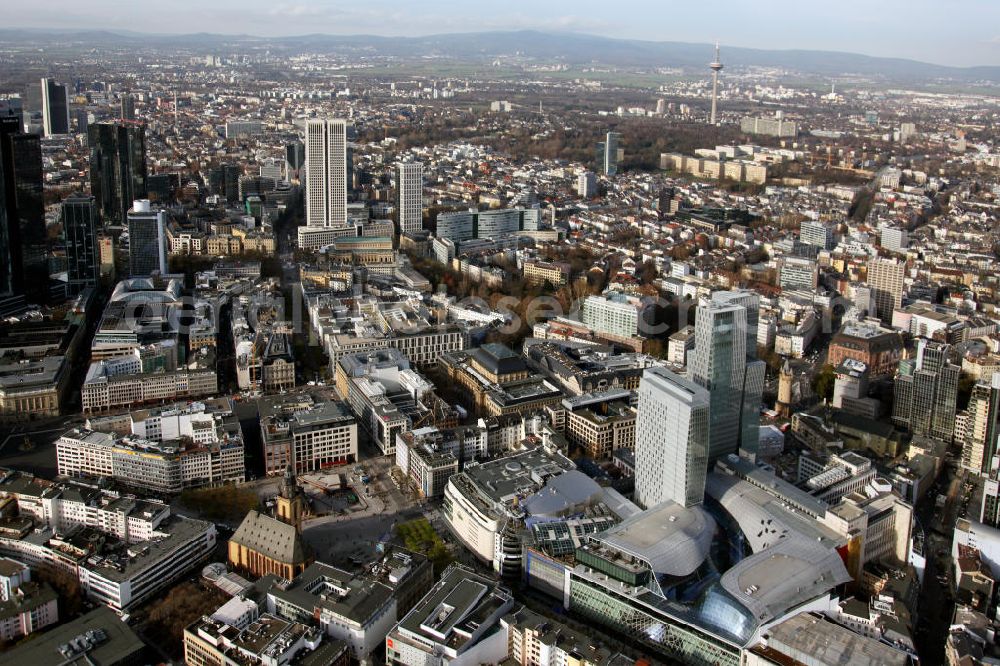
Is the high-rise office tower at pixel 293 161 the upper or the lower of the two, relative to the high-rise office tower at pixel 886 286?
upper

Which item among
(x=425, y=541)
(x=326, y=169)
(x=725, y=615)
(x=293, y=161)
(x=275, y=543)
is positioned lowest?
Answer: (x=425, y=541)

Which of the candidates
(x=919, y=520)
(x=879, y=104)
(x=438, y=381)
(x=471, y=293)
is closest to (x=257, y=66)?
(x=879, y=104)

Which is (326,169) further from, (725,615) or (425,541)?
(725,615)

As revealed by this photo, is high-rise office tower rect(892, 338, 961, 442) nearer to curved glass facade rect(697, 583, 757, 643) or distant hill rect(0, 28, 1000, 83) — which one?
curved glass facade rect(697, 583, 757, 643)

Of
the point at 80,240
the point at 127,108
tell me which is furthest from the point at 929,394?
the point at 127,108

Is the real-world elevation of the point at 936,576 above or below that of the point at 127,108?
below

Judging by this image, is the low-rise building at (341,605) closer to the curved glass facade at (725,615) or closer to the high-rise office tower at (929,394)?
the curved glass facade at (725,615)

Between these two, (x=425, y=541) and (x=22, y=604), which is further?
(x=425, y=541)

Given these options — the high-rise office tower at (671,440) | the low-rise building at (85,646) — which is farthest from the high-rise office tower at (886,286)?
the low-rise building at (85,646)
